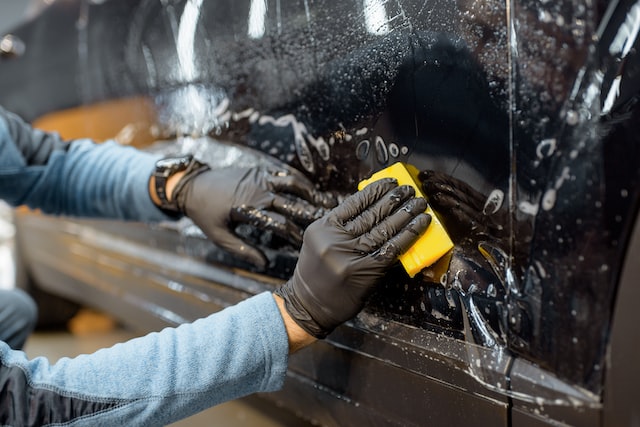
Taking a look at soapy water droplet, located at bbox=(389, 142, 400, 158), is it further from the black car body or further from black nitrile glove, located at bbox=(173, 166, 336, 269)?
black nitrile glove, located at bbox=(173, 166, 336, 269)

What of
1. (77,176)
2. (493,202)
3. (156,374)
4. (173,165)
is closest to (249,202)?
(173,165)

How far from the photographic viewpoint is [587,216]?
69 cm

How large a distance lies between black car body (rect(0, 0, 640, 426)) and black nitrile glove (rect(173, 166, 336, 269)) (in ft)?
0.16

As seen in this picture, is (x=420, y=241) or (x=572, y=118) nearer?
(x=572, y=118)

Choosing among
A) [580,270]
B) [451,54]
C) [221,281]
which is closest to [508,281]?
[580,270]

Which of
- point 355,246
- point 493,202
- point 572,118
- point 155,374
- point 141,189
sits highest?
point 572,118

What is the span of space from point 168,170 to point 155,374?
0.58m

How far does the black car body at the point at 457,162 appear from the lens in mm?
676

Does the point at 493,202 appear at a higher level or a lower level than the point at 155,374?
higher

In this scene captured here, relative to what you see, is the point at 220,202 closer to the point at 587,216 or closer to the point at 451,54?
the point at 451,54

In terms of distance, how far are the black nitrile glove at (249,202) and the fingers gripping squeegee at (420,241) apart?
0.66ft

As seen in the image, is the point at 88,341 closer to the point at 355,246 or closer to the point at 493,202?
the point at 355,246

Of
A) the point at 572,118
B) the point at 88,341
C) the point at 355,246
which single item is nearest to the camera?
the point at 572,118

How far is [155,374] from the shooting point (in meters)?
0.93
